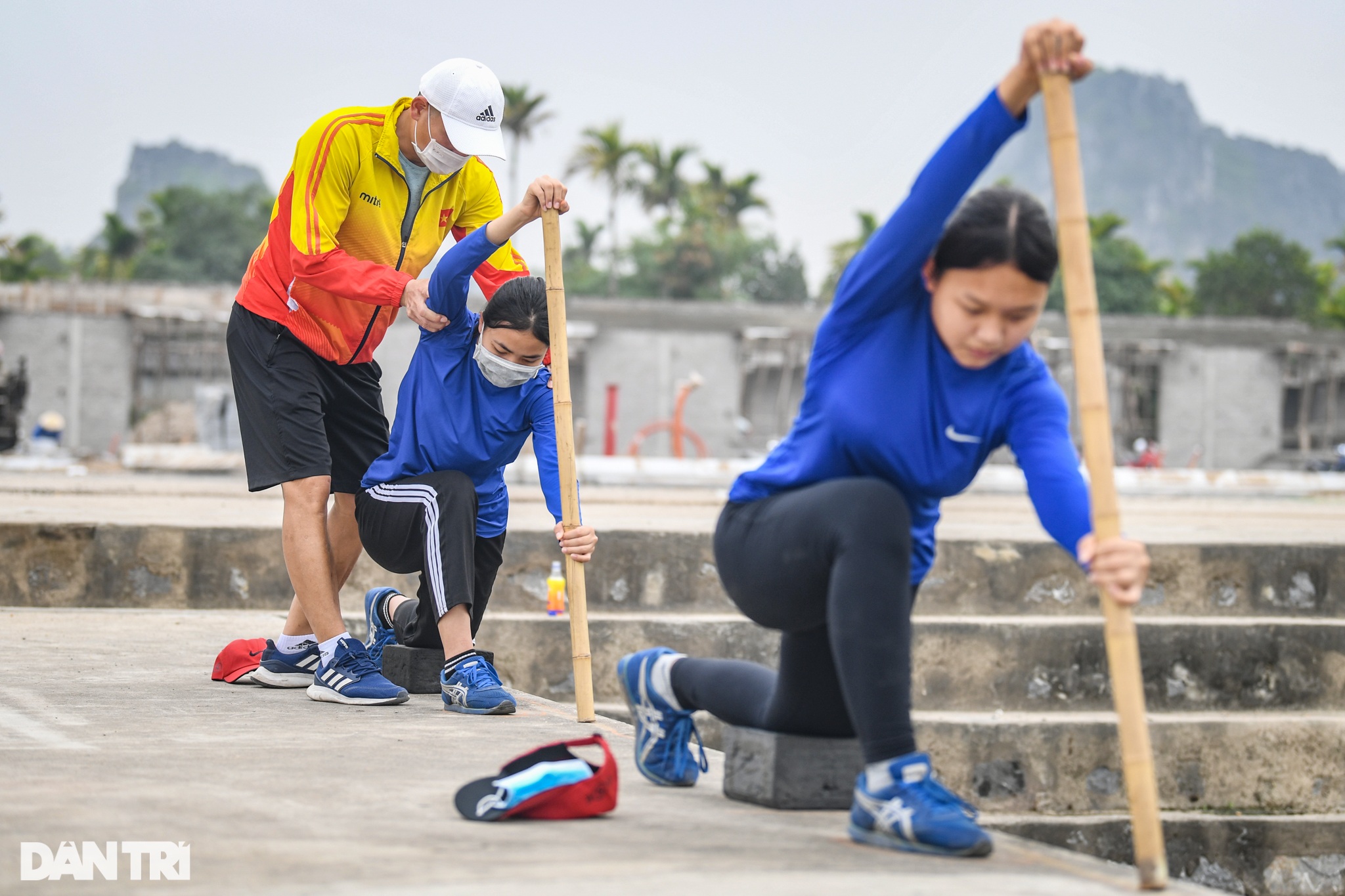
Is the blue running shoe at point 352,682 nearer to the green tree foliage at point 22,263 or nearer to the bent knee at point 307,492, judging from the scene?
the bent knee at point 307,492

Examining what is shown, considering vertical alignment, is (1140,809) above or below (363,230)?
below

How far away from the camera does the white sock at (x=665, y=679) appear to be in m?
2.81

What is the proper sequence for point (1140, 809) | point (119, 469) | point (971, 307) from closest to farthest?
1. point (1140, 809)
2. point (971, 307)
3. point (119, 469)

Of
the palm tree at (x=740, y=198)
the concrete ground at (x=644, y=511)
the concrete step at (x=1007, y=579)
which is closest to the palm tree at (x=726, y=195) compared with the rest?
the palm tree at (x=740, y=198)

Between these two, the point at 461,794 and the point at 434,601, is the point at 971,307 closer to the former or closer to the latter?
the point at 461,794

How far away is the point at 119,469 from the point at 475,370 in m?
18.6

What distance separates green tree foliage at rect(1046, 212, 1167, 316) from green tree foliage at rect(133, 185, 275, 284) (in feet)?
108

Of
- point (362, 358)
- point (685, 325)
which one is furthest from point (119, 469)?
point (362, 358)

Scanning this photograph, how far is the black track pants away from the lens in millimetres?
3693

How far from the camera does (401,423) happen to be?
153 inches

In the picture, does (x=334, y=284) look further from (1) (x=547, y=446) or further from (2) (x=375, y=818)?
(2) (x=375, y=818)

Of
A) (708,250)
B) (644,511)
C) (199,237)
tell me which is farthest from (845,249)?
(644,511)

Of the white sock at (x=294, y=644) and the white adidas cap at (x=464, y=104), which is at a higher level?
the white adidas cap at (x=464, y=104)

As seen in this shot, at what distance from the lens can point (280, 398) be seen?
383 centimetres
